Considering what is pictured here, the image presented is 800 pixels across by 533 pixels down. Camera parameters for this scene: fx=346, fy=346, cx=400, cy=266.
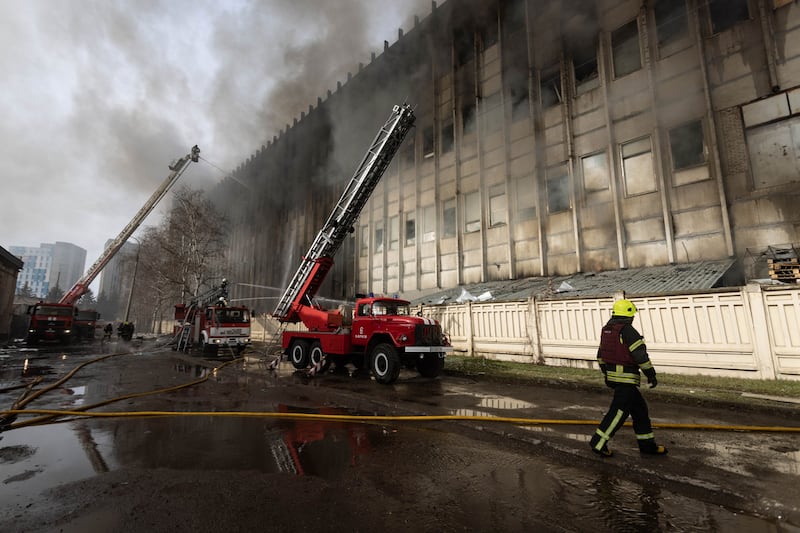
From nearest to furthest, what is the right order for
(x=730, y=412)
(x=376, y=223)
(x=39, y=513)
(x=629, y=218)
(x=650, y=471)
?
(x=39, y=513) < (x=650, y=471) < (x=730, y=412) < (x=629, y=218) < (x=376, y=223)

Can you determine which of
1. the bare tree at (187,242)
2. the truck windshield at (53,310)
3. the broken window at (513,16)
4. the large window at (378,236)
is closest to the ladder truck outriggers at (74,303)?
the truck windshield at (53,310)

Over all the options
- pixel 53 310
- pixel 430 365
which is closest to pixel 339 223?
pixel 430 365

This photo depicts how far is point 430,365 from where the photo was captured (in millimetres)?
8828

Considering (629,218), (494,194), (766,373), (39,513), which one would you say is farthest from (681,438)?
(494,194)

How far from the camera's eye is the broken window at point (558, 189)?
46.0 ft

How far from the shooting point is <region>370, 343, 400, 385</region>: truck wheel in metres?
7.97

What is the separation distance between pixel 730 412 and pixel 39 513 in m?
8.18

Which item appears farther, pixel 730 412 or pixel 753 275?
pixel 753 275

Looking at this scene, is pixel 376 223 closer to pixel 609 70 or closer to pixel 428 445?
pixel 609 70

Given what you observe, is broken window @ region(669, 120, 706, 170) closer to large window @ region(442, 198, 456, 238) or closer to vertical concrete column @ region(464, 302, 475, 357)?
vertical concrete column @ region(464, 302, 475, 357)

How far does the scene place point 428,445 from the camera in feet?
13.1

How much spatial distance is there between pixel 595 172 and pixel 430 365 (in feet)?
33.5

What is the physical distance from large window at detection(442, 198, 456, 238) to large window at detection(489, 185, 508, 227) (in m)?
2.13

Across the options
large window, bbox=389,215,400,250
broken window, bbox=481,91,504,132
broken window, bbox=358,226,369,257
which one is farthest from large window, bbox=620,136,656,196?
broken window, bbox=358,226,369,257
